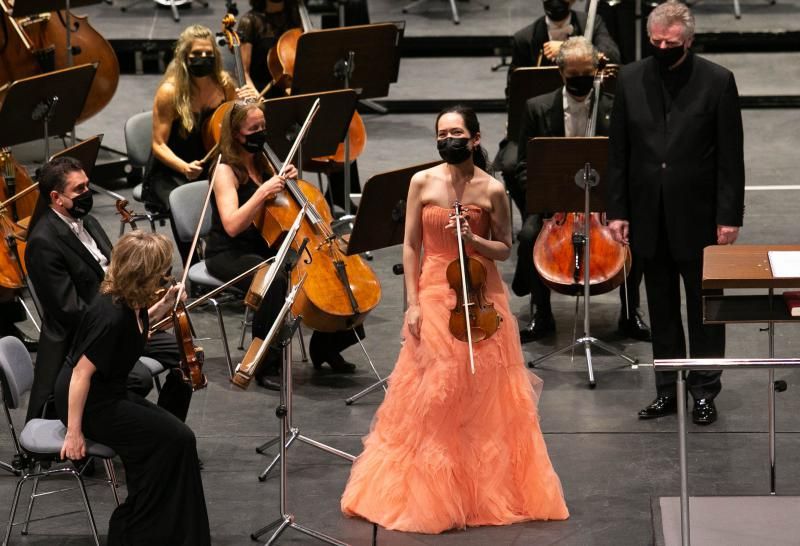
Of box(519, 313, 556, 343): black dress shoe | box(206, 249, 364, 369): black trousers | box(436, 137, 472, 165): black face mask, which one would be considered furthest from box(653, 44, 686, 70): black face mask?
box(206, 249, 364, 369): black trousers

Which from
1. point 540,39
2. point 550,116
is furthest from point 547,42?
point 550,116

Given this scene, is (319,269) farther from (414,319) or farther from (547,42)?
(547,42)

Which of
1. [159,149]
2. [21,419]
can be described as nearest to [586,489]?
[21,419]

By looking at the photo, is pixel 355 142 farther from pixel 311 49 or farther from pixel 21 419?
pixel 21 419

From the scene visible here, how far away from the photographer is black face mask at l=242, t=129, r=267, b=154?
20.4 feet

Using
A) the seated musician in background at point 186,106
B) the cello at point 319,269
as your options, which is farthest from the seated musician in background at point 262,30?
the cello at point 319,269

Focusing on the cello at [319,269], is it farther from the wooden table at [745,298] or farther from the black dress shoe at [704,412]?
the wooden table at [745,298]

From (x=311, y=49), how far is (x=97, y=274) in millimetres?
2501

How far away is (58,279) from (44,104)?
195 cm

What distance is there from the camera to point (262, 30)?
8375 mm

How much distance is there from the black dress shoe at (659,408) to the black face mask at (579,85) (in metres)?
1.49

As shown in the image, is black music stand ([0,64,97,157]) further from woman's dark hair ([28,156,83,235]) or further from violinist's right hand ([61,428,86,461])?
violinist's right hand ([61,428,86,461])

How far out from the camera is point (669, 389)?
5934mm

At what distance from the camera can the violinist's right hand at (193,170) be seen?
7.23 m
